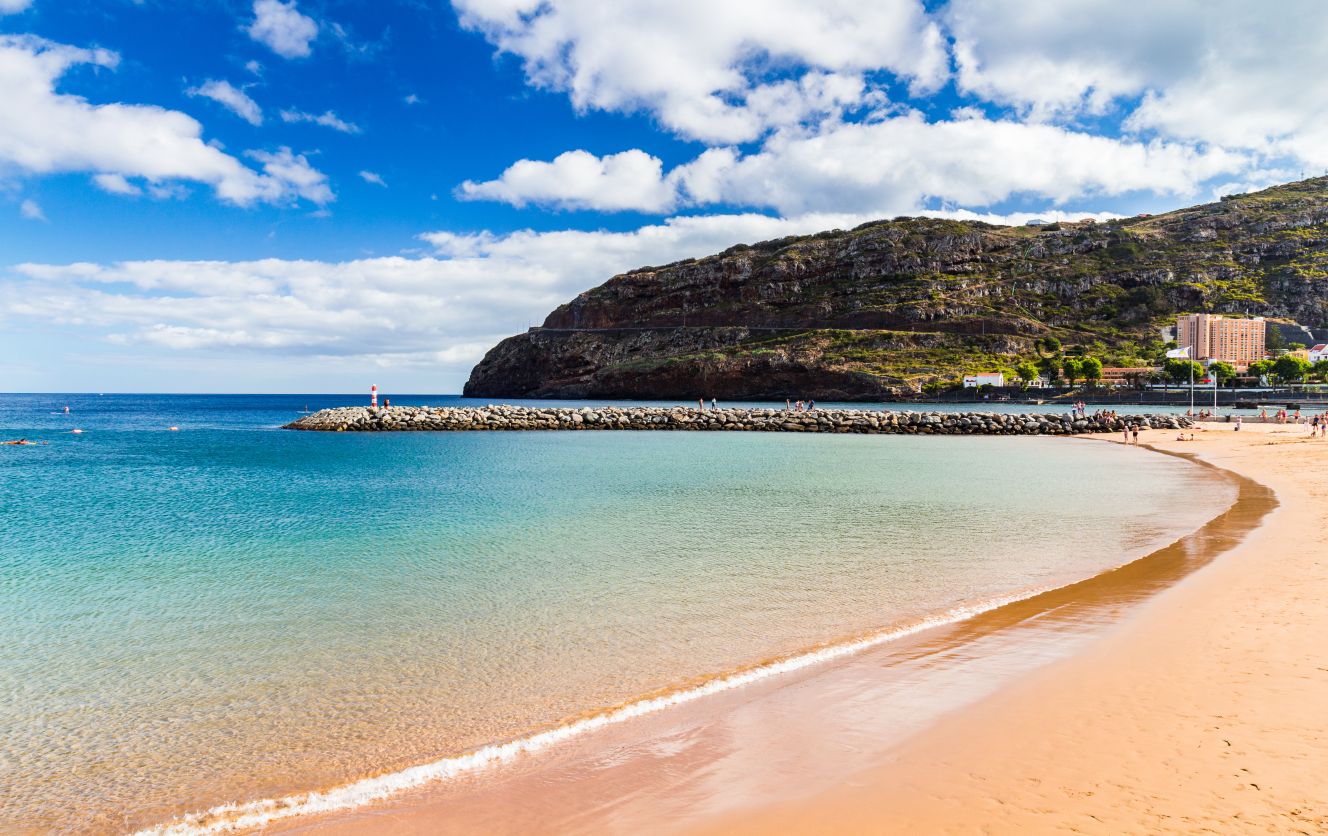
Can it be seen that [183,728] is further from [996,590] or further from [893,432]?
[893,432]

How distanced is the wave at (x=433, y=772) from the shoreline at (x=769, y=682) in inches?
1.5

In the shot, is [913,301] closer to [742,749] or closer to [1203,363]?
[1203,363]

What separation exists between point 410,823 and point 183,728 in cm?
269

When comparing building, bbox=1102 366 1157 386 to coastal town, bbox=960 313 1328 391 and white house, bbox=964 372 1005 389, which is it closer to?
coastal town, bbox=960 313 1328 391

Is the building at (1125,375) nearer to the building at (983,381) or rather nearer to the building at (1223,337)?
the building at (1223,337)

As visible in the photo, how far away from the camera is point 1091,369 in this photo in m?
110

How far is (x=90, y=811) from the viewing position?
471cm

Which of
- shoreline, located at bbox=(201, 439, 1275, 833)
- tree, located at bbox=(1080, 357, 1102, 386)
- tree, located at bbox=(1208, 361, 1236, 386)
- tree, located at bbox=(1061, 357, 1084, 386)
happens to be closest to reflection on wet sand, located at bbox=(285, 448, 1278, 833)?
shoreline, located at bbox=(201, 439, 1275, 833)

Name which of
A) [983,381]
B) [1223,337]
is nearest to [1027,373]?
[983,381]

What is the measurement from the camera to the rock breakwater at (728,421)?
5350 centimetres

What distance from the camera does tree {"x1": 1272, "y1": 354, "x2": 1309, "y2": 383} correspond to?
109250mm

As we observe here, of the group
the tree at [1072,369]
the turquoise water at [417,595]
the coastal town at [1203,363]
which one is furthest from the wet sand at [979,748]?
the tree at [1072,369]

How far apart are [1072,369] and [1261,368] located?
31365 millimetres

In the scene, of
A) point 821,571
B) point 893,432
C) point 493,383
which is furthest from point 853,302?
point 821,571
